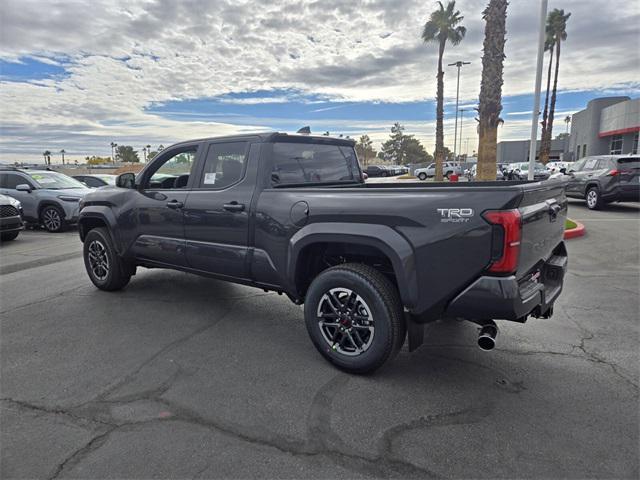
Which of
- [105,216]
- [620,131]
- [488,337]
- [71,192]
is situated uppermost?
[620,131]

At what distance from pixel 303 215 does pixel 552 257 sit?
2179 millimetres

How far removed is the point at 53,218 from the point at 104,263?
717 centimetres

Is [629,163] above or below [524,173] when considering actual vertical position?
above

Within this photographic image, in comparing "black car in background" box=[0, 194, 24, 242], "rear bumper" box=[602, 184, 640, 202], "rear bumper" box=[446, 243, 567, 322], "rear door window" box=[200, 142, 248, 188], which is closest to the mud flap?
"rear bumper" box=[446, 243, 567, 322]

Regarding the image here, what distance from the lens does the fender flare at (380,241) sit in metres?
2.96

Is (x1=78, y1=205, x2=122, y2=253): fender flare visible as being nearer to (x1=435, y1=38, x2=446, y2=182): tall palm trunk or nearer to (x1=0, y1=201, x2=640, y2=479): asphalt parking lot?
(x1=0, y1=201, x2=640, y2=479): asphalt parking lot

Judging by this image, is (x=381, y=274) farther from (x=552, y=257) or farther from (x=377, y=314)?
(x=552, y=257)

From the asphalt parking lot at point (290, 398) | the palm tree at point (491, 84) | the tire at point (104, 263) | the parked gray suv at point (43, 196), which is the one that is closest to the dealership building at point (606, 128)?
the palm tree at point (491, 84)

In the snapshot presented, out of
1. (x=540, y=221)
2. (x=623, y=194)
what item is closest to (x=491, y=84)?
(x=623, y=194)

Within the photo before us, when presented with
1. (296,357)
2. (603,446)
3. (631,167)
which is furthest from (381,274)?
(631,167)

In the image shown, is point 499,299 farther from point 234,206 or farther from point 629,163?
point 629,163

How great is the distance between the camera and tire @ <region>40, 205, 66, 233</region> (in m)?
11.3

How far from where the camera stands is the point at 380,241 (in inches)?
120

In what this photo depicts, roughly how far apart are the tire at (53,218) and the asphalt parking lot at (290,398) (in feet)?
23.3
